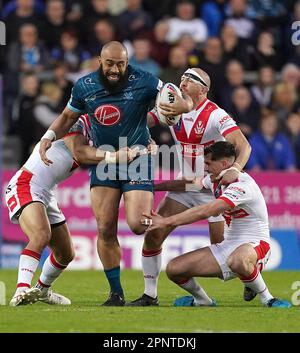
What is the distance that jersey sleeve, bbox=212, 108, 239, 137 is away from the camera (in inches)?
500

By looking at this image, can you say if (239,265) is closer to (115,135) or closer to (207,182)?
Result: (207,182)

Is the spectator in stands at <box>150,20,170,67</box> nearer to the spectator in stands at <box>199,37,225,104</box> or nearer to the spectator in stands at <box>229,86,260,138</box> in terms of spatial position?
the spectator in stands at <box>199,37,225,104</box>

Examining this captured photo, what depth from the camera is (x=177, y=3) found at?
859 inches

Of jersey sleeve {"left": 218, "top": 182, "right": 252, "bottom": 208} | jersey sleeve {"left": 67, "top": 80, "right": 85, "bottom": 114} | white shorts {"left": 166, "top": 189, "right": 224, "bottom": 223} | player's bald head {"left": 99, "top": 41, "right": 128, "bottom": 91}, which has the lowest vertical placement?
white shorts {"left": 166, "top": 189, "right": 224, "bottom": 223}

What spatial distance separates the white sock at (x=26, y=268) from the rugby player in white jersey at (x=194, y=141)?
1.30m

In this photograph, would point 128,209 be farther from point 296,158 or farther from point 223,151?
point 296,158

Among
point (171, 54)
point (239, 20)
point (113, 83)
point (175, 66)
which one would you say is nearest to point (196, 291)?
point (113, 83)

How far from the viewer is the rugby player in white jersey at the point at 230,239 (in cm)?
1151

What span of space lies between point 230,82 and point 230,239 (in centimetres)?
873

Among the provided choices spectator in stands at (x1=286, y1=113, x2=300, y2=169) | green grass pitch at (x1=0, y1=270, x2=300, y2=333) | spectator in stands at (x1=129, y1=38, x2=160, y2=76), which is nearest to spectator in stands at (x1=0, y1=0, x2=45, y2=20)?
spectator in stands at (x1=129, y1=38, x2=160, y2=76)

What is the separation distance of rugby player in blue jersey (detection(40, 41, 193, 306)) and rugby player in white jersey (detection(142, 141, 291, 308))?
1.61 ft
